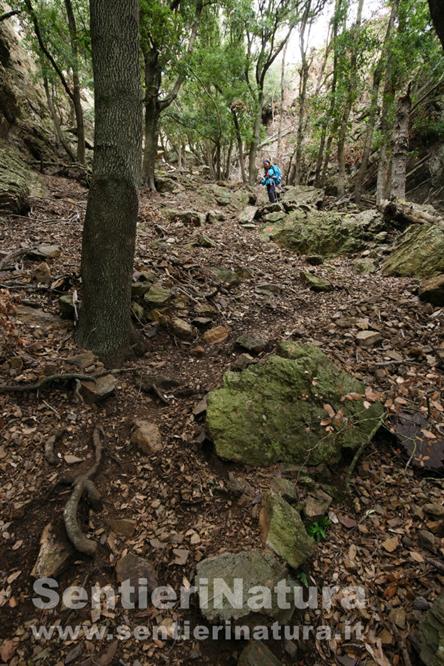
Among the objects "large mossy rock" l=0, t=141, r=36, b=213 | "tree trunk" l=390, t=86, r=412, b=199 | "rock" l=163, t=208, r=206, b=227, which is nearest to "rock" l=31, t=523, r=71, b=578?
"large mossy rock" l=0, t=141, r=36, b=213

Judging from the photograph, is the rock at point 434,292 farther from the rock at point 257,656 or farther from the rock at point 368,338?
the rock at point 257,656

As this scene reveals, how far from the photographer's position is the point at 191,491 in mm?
2621

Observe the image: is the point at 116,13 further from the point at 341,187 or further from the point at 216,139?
the point at 216,139

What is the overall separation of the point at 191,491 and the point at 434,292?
4329 mm

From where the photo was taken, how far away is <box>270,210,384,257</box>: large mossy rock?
8.26 meters

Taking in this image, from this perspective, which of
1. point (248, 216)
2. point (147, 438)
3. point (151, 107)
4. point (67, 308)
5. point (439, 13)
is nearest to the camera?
point (439, 13)

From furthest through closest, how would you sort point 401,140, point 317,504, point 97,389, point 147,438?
point 401,140, point 97,389, point 147,438, point 317,504

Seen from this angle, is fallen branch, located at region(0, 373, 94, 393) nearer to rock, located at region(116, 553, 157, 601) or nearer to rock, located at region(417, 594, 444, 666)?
rock, located at region(116, 553, 157, 601)

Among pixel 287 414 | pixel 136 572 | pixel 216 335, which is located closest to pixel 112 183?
pixel 216 335

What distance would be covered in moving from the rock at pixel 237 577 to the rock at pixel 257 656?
0.40ft

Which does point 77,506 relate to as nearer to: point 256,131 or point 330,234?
point 330,234

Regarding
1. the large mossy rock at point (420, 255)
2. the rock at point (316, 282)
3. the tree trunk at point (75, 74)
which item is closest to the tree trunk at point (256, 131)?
the tree trunk at point (75, 74)

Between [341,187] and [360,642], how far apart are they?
15154 millimetres

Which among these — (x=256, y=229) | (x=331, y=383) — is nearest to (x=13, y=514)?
(x=331, y=383)
